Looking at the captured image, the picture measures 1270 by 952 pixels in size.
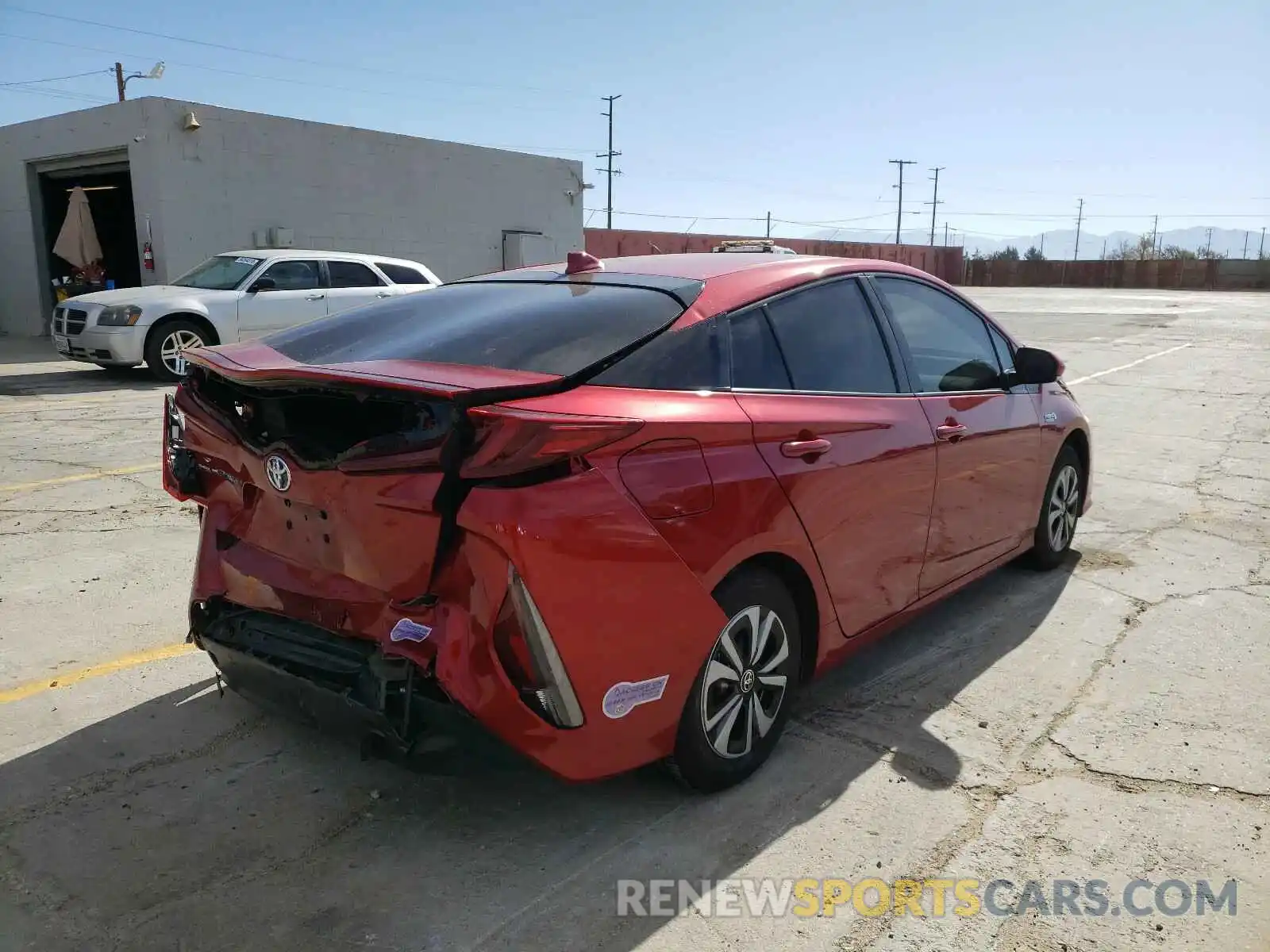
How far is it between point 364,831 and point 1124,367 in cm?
1594

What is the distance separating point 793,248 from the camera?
4072 centimetres

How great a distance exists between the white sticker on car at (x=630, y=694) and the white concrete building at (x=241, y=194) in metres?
16.9

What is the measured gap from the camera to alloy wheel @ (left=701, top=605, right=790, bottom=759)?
115 inches

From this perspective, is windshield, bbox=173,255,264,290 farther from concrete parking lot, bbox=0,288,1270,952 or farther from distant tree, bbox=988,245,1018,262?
distant tree, bbox=988,245,1018,262

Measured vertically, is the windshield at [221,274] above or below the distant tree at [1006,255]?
below

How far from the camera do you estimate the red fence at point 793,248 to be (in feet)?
114

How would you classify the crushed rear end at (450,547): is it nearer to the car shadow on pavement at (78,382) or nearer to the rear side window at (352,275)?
the car shadow on pavement at (78,382)

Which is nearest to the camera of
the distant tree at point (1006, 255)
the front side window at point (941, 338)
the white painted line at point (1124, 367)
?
the front side window at point (941, 338)

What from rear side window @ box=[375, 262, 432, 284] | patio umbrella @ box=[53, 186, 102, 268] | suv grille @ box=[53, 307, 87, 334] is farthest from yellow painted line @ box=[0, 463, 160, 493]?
patio umbrella @ box=[53, 186, 102, 268]

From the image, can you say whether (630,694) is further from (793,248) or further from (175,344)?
(793,248)

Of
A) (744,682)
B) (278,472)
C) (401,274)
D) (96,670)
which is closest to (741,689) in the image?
(744,682)

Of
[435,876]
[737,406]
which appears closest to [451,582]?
[435,876]

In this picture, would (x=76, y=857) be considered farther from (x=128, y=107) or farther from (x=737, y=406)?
(x=128, y=107)
